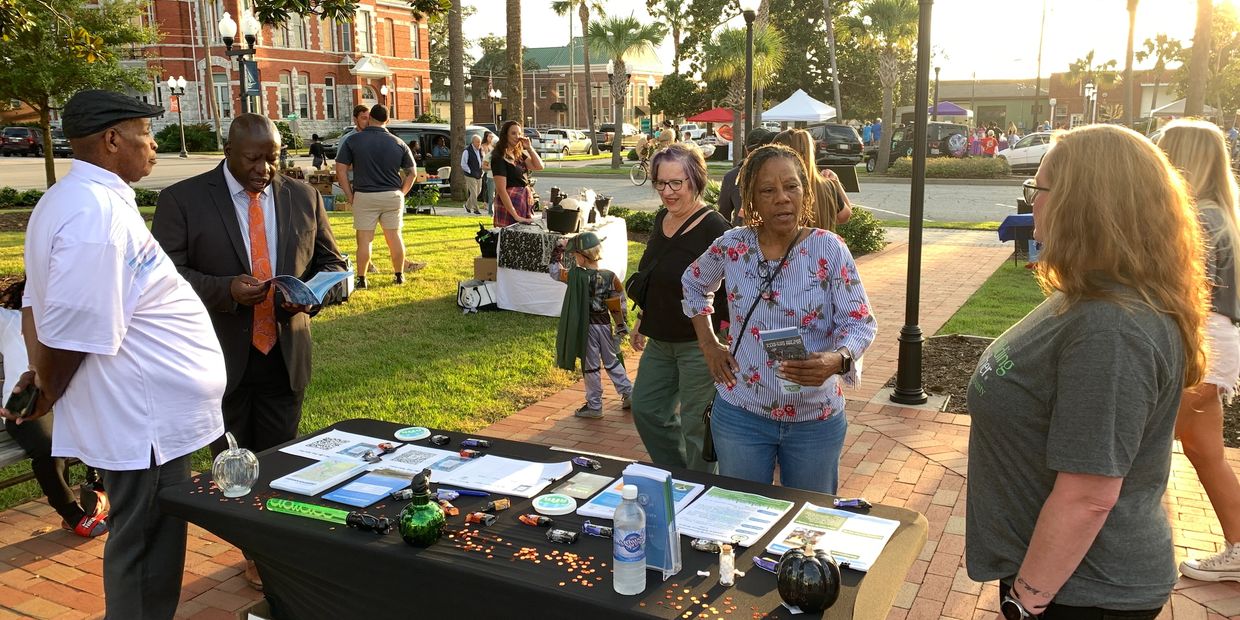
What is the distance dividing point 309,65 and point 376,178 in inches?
1970

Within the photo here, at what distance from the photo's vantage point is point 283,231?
3.71 metres

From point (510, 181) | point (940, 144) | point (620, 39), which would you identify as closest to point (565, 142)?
point (620, 39)

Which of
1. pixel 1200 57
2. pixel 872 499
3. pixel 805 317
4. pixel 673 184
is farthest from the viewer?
pixel 1200 57

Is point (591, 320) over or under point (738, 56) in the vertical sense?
under

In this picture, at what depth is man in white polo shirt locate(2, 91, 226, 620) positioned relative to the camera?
2.59 metres

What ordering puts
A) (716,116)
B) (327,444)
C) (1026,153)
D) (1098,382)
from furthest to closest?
(716,116), (1026,153), (327,444), (1098,382)

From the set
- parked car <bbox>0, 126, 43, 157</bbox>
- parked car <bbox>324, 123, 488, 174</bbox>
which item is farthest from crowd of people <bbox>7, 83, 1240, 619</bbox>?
parked car <bbox>0, 126, 43, 157</bbox>

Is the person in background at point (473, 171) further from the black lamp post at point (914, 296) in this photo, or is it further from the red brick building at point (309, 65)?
the red brick building at point (309, 65)

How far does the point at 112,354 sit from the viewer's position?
2.66m

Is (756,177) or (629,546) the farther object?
(756,177)

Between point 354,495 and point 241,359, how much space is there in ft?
4.06

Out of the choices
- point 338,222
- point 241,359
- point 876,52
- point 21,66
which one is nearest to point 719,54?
point 876,52

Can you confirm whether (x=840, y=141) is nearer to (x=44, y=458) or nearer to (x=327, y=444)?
(x=44, y=458)

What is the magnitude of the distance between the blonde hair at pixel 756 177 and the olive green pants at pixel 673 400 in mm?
949
